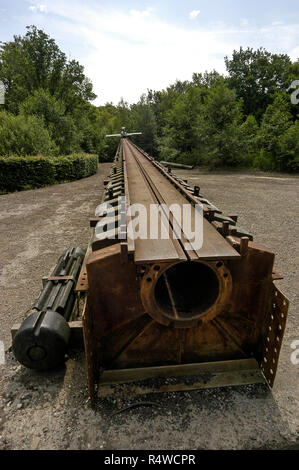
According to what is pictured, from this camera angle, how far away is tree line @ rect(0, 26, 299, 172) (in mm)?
20177

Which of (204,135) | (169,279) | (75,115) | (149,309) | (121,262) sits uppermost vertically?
(75,115)

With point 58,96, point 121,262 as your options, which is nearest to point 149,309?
point 121,262

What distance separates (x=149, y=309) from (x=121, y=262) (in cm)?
59

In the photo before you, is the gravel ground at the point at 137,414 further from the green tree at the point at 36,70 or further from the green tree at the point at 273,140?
the green tree at the point at 36,70

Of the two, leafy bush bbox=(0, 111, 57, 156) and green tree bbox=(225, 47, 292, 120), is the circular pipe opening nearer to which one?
leafy bush bbox=(0, 111, 57, 156)

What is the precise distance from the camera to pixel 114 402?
2.84m

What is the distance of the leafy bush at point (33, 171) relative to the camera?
49.2 feet

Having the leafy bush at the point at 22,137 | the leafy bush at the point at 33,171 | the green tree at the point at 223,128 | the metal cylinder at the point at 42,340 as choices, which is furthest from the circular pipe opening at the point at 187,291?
the green tree at the point at 223,128

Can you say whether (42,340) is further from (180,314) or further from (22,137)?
(22,137)

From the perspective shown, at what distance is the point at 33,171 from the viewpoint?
620 inches

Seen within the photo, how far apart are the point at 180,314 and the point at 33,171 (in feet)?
50.3

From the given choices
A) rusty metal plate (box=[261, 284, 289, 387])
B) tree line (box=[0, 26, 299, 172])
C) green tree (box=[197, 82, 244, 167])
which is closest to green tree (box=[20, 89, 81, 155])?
tree line (box=[0, 26, 299, 172])
